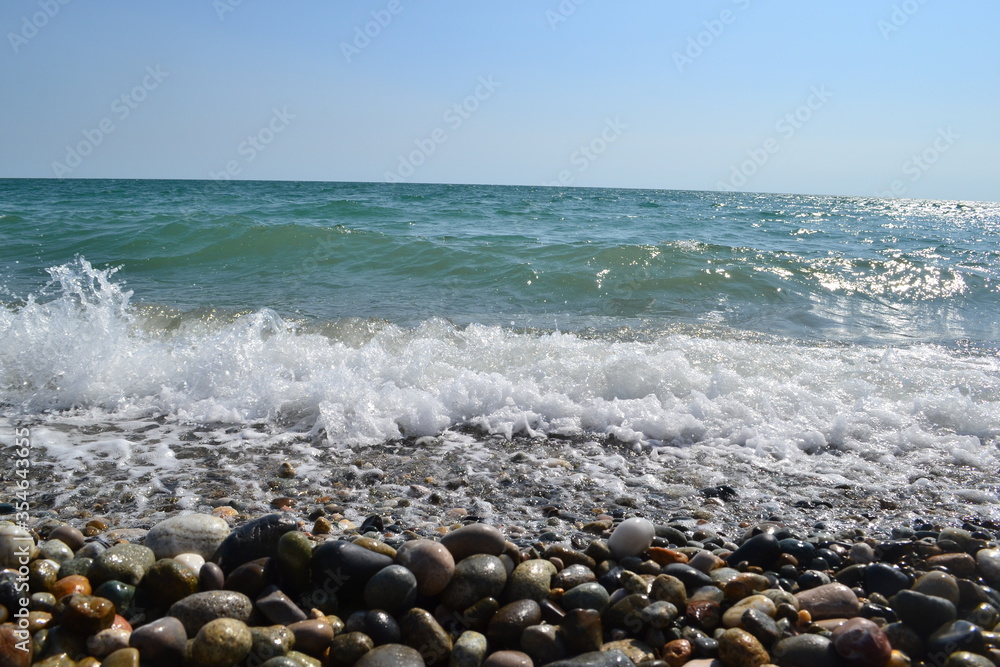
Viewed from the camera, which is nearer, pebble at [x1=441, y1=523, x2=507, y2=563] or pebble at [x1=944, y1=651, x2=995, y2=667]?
pebble at [x1=944, y1=651, x2=995, y2=667]

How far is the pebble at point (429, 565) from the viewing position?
241 cm

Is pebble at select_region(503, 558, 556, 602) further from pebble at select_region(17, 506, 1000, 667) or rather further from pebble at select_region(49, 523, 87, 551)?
pebble at select_region(49, 523, 87, 551)

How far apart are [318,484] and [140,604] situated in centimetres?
142

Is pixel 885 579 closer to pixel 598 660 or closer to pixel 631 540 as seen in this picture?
pixel 631 540

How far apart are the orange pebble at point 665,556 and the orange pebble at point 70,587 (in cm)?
215

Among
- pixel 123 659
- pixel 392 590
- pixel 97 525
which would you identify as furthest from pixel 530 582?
pixel 97 525

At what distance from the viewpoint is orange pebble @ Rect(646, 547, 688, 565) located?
9.06ft

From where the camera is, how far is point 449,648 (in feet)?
7.27

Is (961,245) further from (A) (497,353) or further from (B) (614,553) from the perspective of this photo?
(B) (614,553)

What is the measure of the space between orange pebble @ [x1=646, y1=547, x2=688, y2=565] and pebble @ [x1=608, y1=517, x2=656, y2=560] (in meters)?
0.04

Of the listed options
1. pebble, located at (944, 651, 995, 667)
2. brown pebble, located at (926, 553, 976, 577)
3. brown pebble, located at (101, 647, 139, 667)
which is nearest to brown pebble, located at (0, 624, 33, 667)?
brown pebble, located at (101, 647, 139, 667)

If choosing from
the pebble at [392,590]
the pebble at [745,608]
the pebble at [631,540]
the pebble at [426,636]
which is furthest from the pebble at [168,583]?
the pebble at [745,608]

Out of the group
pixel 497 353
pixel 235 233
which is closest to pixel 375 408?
pixel 497 353

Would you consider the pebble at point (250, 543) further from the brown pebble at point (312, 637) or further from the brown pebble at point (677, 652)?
the brown pebble at point (677, 652)
